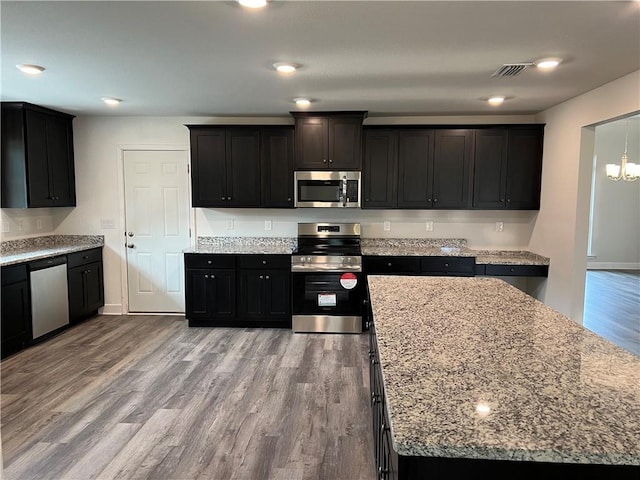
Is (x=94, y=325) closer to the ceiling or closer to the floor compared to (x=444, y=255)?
closer to the floor

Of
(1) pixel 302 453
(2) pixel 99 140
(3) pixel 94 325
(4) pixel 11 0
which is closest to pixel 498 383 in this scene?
(1) pixel 302 453

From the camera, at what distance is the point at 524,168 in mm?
4598

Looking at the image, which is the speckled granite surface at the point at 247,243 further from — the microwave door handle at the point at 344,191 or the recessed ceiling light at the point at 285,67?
the recessed ceiling light at the point at 285,67

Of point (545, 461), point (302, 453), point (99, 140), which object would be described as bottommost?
point (302, 453)

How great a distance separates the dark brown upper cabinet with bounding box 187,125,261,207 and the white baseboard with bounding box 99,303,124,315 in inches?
67.7

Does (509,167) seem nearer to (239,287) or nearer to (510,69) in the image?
(510,69)

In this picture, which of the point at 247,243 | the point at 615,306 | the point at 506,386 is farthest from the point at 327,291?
the point at 615,306

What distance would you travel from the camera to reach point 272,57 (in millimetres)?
2709

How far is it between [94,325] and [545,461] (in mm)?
4965

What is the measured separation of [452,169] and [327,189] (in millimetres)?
1426

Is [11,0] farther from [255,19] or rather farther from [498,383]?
[498,383]

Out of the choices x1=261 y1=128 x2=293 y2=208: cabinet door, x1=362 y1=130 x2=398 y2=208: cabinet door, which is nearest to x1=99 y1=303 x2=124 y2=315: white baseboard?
x1=261 y1=128 x2=293 y2=208: cabinet door

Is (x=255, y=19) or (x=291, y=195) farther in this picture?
(x=291, y=195)

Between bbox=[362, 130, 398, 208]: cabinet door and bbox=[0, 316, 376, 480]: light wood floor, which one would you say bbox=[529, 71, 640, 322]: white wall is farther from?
bbox=[0, 316, 376, 480]: light wood floor
